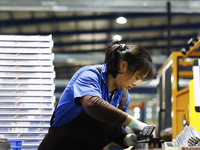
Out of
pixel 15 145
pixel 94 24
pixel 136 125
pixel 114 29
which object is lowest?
pixel 15 145

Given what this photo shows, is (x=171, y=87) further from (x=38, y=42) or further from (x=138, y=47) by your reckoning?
(x=138, y=47)

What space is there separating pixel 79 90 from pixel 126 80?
0.32 metres

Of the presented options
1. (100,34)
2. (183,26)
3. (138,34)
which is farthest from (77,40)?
(183,26)

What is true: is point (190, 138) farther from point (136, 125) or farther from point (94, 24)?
point (94, 24)

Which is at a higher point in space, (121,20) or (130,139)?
(121,20)

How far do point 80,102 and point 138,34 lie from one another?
5.66m

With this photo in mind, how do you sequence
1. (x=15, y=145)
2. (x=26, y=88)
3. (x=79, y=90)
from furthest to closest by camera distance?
1. (x=26, y=88)
2. (x=15, y=145)
3. (x=79, y=90)

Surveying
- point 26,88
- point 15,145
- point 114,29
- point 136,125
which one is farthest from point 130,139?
point 114,29

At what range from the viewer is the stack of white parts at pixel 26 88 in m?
2.80

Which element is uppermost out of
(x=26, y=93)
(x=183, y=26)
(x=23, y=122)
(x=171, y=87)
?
(x=183, y=26)

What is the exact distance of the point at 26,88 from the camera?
2.87 metres

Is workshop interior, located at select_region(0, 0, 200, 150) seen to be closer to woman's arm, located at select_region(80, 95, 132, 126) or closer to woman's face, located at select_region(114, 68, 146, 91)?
woman's face, located at select_region(114, 68, 146, 91)

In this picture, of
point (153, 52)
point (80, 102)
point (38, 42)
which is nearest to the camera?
point (80, 102)

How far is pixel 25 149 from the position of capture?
2.74 metres
